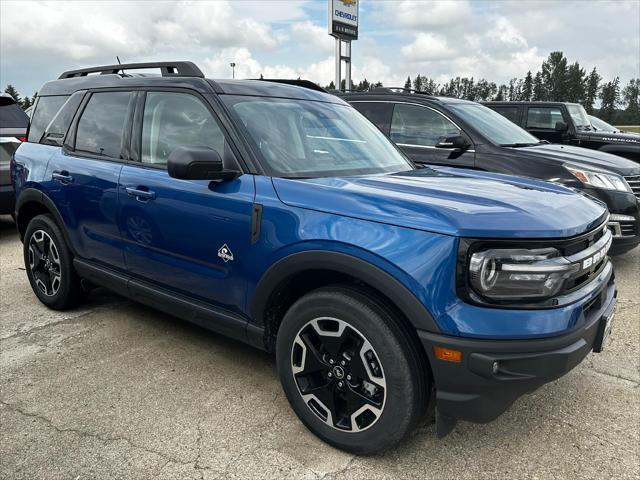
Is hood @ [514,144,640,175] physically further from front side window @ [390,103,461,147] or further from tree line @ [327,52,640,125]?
tree line @ [327,52,640,125]

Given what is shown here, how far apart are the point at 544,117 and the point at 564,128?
53cm

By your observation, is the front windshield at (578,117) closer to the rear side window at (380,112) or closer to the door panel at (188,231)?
the rear side window at (380,112)

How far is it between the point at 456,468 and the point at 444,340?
0.75 m

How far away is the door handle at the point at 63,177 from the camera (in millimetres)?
3783

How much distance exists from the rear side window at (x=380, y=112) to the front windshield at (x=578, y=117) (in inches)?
183

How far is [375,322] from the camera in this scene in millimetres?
2234

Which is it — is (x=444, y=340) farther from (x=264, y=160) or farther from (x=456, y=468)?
(x=264, y=160)

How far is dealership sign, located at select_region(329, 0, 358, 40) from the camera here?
593 inches

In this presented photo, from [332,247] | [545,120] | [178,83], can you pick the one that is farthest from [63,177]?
[545,120]

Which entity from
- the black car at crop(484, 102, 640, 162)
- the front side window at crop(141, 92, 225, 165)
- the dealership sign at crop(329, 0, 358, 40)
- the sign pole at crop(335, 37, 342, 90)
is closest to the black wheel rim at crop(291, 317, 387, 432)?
the front side window at crop(141, 92, 225, 165)

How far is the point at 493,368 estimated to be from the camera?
2027 mm

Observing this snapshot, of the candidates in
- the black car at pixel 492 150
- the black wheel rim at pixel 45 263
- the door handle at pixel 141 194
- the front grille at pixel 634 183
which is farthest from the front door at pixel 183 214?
the front grille at pixel 634 183

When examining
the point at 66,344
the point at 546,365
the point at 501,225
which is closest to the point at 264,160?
the point at 501,225

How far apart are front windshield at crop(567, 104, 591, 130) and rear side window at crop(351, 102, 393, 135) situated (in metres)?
4.64
